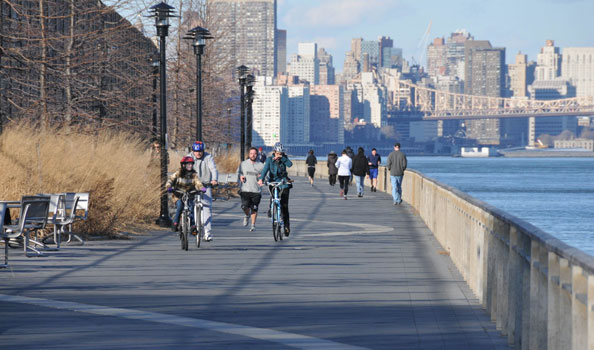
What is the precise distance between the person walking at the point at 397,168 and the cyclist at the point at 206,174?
14.2 meters

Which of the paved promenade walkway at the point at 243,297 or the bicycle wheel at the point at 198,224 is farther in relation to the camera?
the bicycle wheel at the point at 198,224

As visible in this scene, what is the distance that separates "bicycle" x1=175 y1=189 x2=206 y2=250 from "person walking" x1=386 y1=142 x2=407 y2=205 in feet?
49.1

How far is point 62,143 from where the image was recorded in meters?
20.7

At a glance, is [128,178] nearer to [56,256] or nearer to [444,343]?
[56,256]

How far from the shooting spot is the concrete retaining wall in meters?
5.96

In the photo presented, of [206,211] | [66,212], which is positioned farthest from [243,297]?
[66,212]

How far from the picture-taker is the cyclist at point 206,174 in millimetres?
18453

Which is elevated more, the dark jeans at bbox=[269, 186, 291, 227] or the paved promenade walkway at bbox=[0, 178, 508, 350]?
the dark jeans at bbox=[269, 186, 291, 227]

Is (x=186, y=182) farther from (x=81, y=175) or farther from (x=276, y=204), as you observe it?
(x=81, y=175)

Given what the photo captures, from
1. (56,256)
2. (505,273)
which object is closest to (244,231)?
(56,256)

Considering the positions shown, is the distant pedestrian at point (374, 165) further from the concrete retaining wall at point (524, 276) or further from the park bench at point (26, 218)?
the concrete retaining wall at point (524, 276)

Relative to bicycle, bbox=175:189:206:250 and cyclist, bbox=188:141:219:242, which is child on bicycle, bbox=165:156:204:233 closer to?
bicycle, bbox=175:189:206:250

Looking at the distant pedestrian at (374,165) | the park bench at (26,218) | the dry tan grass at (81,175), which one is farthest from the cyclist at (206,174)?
the distant pedestrian at (374,165)

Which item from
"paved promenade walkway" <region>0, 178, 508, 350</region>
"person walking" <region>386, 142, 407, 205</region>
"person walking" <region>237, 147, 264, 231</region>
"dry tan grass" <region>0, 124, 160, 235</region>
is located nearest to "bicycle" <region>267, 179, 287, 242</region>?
"paved promenade walkway" <region>0, 178, 508, 350</region>
